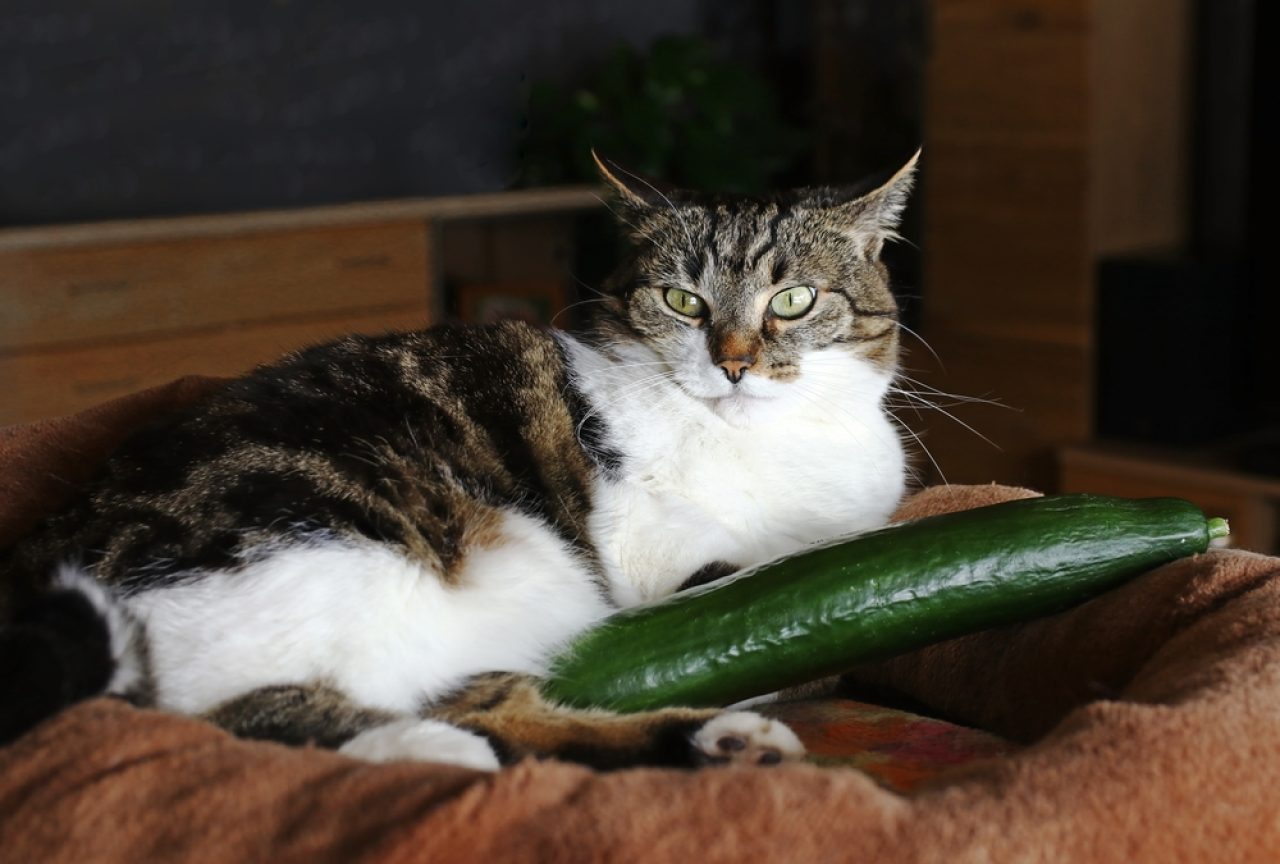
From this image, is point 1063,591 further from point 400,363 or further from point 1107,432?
point 1107,432

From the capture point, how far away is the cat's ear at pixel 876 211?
58.6 inches

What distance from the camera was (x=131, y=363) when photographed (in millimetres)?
3092

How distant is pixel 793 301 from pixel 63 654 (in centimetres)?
81

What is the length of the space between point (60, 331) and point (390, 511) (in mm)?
2103

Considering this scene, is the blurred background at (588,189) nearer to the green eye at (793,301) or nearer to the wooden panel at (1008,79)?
the wooden panel at (1008,79)

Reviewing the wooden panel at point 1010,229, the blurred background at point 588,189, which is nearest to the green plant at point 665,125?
the blurred background at point 588,189

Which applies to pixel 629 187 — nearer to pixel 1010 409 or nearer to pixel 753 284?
pixel 753 284

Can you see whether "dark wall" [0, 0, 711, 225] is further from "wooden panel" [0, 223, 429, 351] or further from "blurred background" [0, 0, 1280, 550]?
"wooden panel" [0, 223, 429, 351]

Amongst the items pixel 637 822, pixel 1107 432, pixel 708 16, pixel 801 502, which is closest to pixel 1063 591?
pixel 801 502

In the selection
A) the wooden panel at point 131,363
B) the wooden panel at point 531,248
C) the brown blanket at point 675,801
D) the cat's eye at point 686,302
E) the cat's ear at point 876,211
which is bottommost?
the wooden panel at point 131,363

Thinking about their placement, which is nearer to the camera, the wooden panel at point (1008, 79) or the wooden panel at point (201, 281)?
the wooden panel at point (201, 281)

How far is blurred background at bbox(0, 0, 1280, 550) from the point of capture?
314cm

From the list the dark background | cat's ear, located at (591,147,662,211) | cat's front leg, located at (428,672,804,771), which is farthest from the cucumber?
the dark background

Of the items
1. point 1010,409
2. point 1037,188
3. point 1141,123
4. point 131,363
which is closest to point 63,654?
point 131,363
